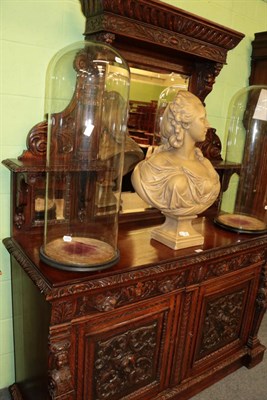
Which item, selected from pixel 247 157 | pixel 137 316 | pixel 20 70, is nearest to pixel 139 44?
pixel 20 70

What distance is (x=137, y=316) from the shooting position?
1.45 meters

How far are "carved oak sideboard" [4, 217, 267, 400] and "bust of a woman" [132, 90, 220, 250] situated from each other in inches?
8.4

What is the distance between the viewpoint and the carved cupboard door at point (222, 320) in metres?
1.75

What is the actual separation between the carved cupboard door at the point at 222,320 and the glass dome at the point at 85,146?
2.04 feet

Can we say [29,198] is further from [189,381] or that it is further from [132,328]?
[189,381]

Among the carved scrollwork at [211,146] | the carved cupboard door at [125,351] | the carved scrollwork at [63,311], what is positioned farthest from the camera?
the carved scrollwork at [211,146]

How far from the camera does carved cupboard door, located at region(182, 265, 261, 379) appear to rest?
1.75m

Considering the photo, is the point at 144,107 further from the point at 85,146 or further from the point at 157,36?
the point at 85,146

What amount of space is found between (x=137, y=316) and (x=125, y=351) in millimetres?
167

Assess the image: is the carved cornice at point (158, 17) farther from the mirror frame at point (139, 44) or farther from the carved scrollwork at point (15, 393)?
the carved scrollwork at point (15, 393)

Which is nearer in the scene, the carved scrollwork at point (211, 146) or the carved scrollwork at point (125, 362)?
the carved scrollwork at point (125, 362)

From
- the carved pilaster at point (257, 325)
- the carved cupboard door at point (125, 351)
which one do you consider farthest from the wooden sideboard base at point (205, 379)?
the carved cupboard door at point (125, 351)

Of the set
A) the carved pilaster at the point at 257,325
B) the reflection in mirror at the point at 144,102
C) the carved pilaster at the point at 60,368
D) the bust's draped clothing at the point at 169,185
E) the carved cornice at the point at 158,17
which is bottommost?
the carved pilaster at the point at 257,325

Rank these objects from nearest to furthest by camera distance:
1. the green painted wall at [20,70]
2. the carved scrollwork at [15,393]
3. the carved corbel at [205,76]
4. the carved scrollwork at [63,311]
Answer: the carved scrollwork at [63,311] < the green painted wall at [20,70] < the carved scrollwork at [15,393] < the carved corbel at [205,76]
